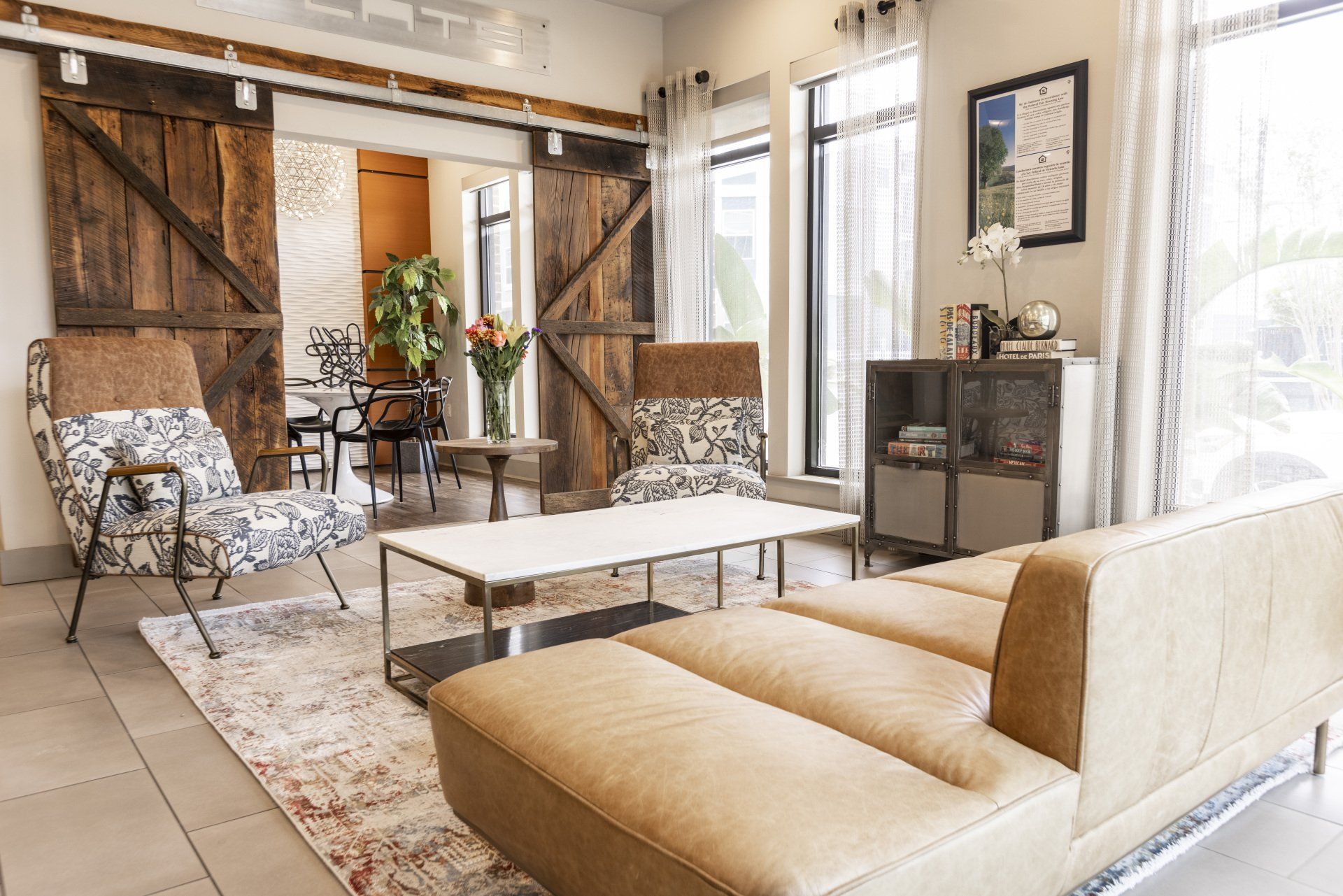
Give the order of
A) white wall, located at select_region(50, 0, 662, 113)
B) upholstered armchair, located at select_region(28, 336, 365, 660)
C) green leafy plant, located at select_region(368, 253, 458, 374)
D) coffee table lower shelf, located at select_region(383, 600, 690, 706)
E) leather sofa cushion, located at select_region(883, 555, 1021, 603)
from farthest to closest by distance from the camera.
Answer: green leafy plant, located at select_region(368, 253, 458, 374)
white wall, located at select_region(50, 0, 662, 113)
upholstered armchair, located at select_region(28, 336, 365, 660)
coffee table lower shelf, located at select_region(383, 600, 690, 706)
leather sofa cushion, located at select_region(883, 555, 1021, 603)

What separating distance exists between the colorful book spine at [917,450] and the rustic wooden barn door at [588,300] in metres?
2.09

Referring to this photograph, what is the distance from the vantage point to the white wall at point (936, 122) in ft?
12.1

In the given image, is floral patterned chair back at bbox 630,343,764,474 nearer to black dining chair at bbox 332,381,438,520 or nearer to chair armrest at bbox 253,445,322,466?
chair armrest at bbox 253,445,322,466

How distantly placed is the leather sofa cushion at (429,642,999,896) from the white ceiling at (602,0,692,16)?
5214 mm

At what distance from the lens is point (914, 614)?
5.82ft

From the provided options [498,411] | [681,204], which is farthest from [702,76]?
[498,411]

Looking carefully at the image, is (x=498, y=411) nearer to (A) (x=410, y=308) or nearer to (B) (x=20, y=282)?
(B) (x=20, y=282)

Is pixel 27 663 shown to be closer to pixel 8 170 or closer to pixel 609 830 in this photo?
pixel 8 170

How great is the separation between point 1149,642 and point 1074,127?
3.16 metres

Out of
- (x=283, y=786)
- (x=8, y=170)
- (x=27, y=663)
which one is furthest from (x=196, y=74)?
(x=283, y=786)

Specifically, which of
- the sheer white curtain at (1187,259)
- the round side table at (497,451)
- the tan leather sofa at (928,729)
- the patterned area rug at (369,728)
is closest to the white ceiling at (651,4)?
the sheer white curtain at (1187,259)

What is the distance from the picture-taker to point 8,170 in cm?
379

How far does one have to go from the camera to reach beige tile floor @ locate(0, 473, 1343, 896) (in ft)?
5.19

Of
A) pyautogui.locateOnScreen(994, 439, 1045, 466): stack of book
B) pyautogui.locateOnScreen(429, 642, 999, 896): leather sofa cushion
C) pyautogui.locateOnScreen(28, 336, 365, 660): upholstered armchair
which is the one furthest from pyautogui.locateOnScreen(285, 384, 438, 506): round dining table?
pyautogui.locateOnScreen(429, 642, 999, 896): leather sofa cushion
